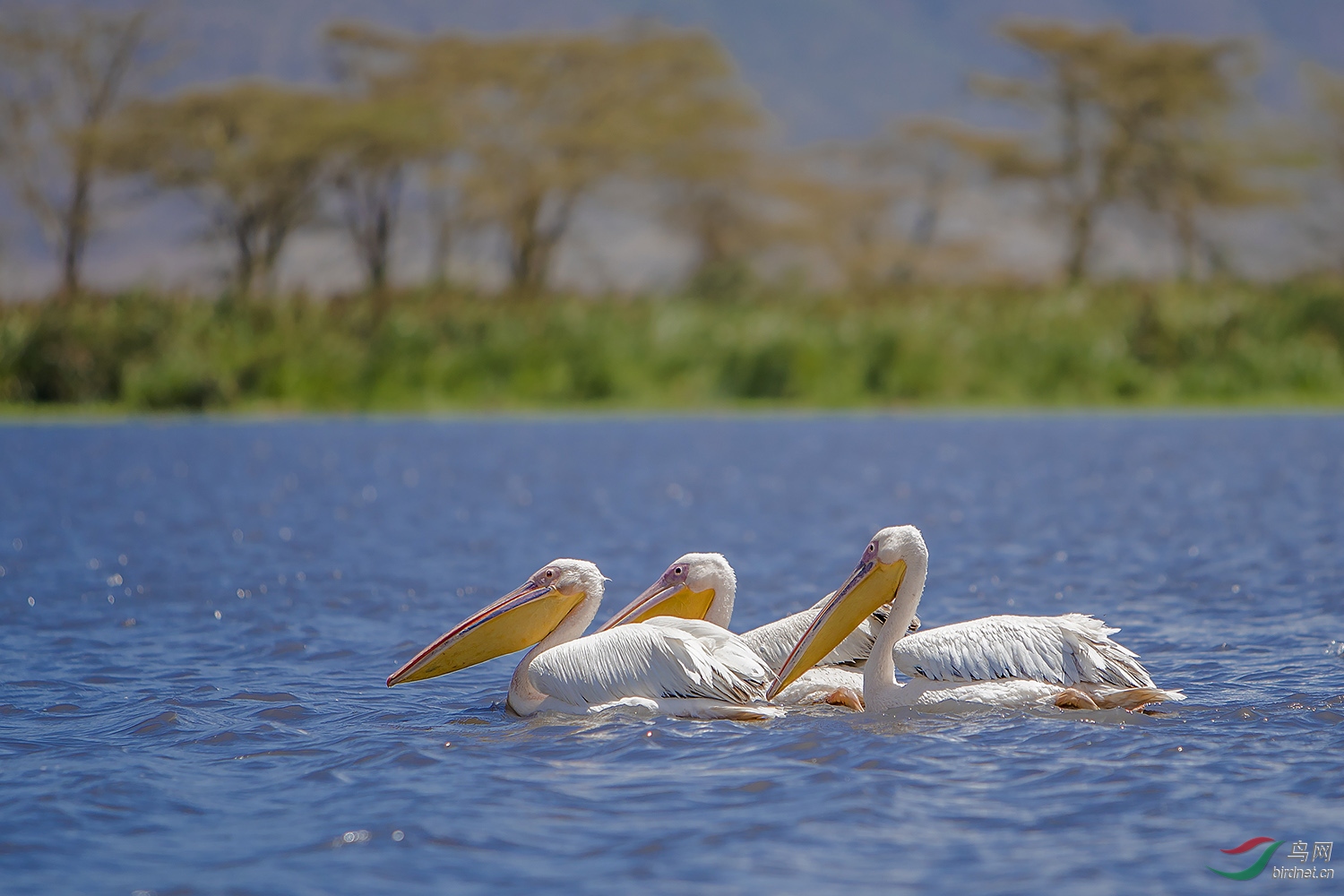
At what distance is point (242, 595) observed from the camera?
298 inches

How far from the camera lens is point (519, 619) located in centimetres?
541

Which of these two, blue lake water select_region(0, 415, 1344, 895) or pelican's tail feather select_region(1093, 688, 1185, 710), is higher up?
pelican's tail feather select_region(1093, 688, 1185, 710)

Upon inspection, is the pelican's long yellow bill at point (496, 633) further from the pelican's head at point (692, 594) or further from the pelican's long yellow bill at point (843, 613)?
the pelican's long yellow bill at point (843, 613)

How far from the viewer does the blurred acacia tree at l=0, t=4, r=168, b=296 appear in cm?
3769

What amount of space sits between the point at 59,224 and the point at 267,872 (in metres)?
38.6

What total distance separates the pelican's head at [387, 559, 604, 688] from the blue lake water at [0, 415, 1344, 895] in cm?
18

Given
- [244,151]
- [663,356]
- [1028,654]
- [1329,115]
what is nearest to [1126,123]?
[1329,115]

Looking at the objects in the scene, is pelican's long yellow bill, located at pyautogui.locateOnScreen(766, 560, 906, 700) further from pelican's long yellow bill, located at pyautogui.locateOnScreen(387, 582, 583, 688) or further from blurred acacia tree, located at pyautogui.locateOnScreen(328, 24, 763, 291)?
blurred acacia tree, located at pyautogui.locateOnScreen(328, 24, 763, 291)

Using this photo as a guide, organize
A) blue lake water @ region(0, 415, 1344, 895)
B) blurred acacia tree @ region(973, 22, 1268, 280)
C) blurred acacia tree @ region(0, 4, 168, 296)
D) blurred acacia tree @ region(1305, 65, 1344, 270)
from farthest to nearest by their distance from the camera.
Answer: blurred acacia tree @ region(0, 4, 168, 296), blurred acacia tree @ region(973, 22, 1268, 280), blurred acacia tree @ region(1305, 65, 1344, 270), blue lake water @ region(0, 415, 1344, 895)

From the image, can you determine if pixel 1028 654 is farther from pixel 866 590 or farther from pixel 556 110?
pixel 556 110

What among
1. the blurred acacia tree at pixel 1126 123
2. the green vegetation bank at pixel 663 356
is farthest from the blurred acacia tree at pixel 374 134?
the blurred acacia tree at pixel 1126 123

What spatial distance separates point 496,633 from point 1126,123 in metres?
36.3

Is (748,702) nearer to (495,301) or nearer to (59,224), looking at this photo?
(495,301)

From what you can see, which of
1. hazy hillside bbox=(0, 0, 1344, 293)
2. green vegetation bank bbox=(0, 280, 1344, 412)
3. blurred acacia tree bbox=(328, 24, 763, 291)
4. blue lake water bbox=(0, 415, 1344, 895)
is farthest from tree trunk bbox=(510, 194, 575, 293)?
hazy hillside bbox=(0, 0, 1344, 293)
